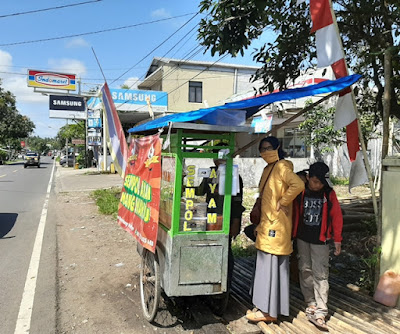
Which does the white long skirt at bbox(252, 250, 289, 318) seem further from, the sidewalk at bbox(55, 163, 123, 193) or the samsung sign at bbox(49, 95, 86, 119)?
the samsung sign at bbox(49, 95, 86, 119)

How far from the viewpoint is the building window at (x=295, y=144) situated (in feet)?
56.5

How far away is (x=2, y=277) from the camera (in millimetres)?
4816

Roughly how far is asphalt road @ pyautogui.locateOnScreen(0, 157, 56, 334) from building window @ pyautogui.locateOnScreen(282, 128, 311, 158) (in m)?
12.3

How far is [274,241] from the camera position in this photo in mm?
3236

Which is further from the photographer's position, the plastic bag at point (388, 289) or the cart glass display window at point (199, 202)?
the plastic bag at point (388, 289)

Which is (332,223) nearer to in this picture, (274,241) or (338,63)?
(274,241)

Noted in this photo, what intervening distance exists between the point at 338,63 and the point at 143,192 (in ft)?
8.21

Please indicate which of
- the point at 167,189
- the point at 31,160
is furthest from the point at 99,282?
the point at 31,160

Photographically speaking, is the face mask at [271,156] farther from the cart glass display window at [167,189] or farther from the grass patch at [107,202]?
the grass patch at [107,202]

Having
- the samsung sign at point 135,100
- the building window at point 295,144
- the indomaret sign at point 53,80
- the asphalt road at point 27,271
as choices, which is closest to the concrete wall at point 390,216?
the asphalt road at point 27,271

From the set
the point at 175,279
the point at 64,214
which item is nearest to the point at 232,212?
the point at 175,279

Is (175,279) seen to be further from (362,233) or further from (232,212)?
(362,233)

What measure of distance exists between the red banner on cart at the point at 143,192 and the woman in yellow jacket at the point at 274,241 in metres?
1.06

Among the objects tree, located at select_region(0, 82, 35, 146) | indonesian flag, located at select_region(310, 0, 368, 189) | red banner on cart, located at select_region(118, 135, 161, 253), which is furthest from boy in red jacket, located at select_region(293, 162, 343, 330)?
tree, located at select_region(0, 82, 35, 146)
